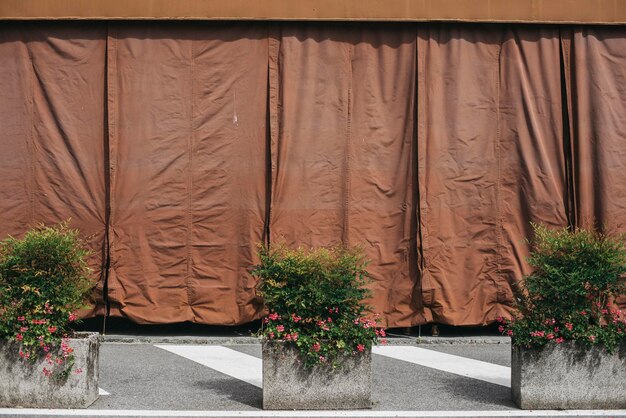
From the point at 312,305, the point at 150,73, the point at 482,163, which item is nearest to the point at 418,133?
the point at 482,163

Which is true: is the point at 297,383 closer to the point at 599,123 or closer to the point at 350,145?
the point at 350,145

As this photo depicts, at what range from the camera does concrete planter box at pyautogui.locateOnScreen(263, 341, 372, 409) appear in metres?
7.67

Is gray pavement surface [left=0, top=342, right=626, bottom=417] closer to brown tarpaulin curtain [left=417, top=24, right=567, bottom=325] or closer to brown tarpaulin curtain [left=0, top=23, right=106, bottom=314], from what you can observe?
brown tarpaulin curtain [left=417, top=24, right=567, bottom=325]

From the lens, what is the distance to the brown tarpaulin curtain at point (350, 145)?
1170 centimetres

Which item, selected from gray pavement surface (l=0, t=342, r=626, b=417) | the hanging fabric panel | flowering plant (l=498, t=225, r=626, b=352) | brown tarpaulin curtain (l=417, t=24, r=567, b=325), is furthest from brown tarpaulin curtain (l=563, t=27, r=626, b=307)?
flowering plant (l=498, t=225, r=626, b=352)

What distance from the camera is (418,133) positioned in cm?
1170

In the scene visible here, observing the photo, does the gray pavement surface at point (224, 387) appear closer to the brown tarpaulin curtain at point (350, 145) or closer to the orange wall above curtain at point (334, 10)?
the brown tarpaulin curtain at point (350, 145)

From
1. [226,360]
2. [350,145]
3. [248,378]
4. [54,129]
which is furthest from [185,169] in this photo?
[248,378]

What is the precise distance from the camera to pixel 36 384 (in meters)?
7.69

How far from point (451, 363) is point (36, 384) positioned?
4.64m

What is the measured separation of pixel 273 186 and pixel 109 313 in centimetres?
272

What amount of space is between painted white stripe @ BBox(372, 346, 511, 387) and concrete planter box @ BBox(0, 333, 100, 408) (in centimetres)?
396

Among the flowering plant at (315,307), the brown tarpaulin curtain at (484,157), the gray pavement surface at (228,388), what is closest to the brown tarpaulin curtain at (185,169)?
the gray pavement surface at (228,388)

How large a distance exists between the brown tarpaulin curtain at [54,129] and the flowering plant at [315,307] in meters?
4.54
